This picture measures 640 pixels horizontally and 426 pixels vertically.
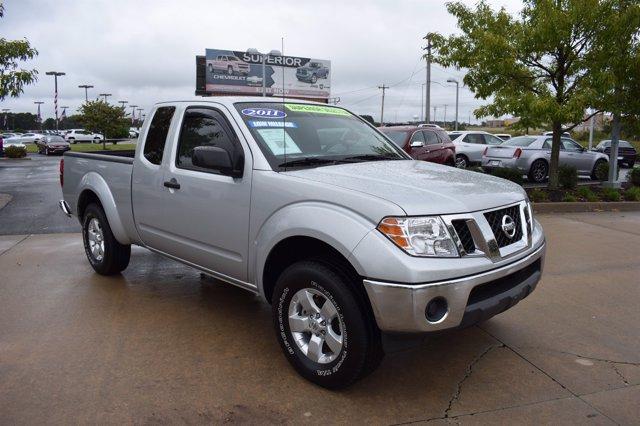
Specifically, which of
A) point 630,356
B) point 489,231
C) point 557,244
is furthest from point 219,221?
point 557,244

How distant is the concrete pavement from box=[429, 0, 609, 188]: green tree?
540 centimetres

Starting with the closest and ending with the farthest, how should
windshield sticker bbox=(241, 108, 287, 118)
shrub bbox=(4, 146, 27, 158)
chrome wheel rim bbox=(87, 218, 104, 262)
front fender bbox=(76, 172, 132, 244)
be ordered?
1. windshield sticker bbox=(241, 108, 287, 118)
2. front fender bbox=(76, 172, 132, 244)
3. chrome wheel rim bbox=(87, 218, 104, 262)
4. shrub bbox=(4, 146, 27, 158)

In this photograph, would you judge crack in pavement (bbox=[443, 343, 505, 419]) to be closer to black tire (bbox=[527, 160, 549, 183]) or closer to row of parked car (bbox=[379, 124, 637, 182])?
row of parked car (bbox=[379, 124, 637, 182])

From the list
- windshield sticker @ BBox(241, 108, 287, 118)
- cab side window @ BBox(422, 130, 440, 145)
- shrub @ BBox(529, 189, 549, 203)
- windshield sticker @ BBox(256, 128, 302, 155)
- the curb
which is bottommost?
the curb

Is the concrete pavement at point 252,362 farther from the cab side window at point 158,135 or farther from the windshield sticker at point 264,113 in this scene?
the windshield sticker at point 264,113

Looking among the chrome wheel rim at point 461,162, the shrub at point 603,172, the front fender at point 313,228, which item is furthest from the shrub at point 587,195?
the front fender at point 313,228

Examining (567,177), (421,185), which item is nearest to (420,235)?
(421,185)

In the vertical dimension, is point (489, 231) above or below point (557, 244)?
above

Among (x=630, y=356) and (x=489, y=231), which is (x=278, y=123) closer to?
(x=489, y=231)

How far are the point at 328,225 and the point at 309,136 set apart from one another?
123 cm

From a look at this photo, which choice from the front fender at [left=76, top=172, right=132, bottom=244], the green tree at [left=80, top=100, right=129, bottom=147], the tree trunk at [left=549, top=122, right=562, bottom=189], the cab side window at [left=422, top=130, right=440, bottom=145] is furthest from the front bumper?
the green tree at [left=80, top=100, right=129, bottom=147]

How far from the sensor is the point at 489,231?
3.18m

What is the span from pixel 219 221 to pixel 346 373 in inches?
58.4

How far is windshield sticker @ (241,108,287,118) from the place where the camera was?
162 inches
